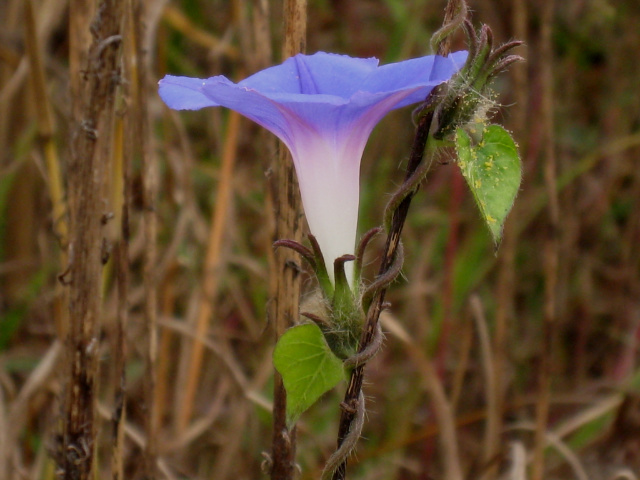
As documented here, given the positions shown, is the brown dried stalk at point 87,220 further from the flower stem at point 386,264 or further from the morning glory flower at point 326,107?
the flower stem at point 386,264

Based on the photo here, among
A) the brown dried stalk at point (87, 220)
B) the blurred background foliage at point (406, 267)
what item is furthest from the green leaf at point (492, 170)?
the blurred background foliage at point (406, 267)

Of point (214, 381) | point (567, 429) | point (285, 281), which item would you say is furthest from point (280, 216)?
point (214, 381)

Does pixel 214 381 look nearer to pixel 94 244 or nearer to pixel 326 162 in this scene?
pixel 94 244

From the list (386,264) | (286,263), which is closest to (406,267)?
(286,263)

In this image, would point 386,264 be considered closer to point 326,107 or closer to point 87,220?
point 326,107

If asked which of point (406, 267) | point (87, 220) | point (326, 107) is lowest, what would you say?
point (406, 267)

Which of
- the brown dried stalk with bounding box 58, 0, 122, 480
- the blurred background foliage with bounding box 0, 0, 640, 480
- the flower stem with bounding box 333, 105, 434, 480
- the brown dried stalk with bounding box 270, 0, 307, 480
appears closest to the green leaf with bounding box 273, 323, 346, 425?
the flower stem with bounding box 333, 105, 434, 480
